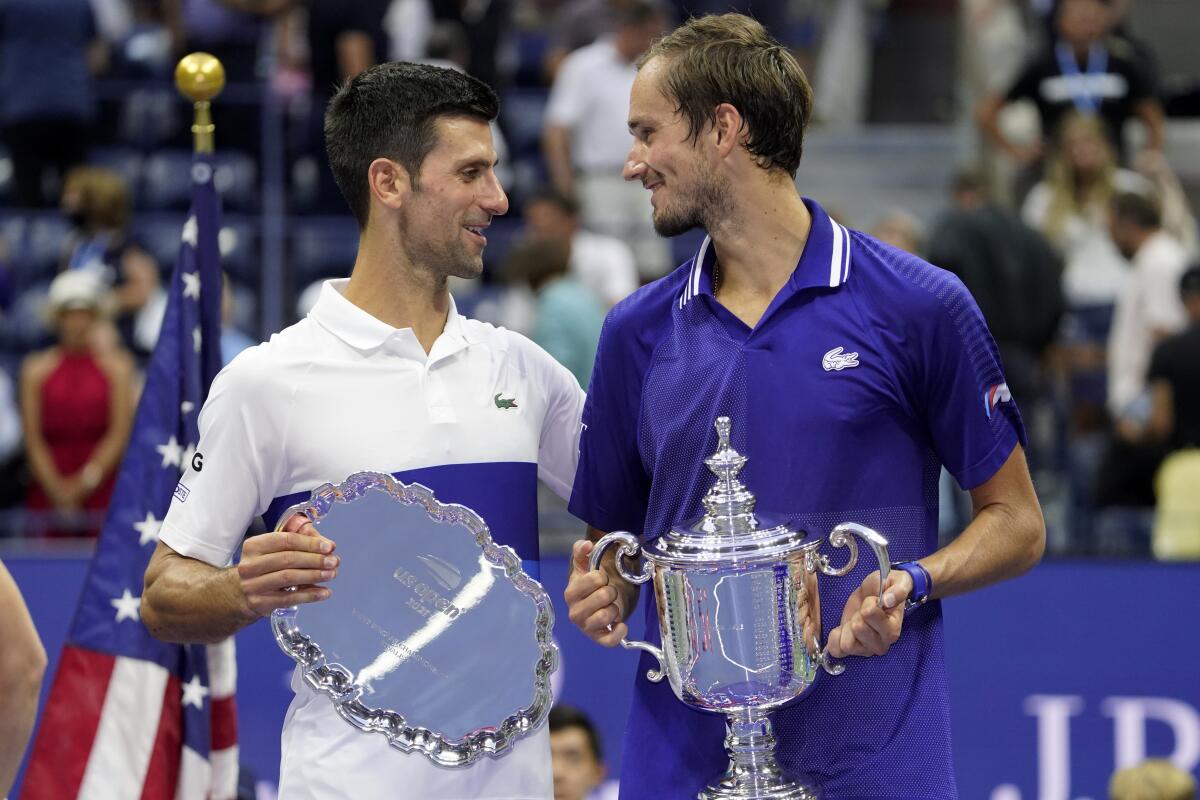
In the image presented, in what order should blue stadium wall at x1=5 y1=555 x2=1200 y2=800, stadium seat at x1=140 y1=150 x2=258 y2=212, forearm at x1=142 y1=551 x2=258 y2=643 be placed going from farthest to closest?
stadium seat at x1=140 y1=150 x2=258 y2=212
blue stadium wall at x1=5 y1=555 x2=1200 y2=800
forearm at x1=142 y1=551 x2=258 y2=643

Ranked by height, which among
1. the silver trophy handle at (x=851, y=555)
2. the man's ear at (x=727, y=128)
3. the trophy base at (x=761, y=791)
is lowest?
the trophy base at (x=761, y=791)

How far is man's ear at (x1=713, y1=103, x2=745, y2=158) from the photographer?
3324mm

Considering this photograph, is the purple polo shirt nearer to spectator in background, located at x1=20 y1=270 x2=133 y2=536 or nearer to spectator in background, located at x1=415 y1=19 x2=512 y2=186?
spectator in background, located at x1=20 y1=270 x2=133 y2=536

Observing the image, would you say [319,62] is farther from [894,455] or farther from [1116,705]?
[894,455]

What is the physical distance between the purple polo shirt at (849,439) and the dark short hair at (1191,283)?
15.3 ft

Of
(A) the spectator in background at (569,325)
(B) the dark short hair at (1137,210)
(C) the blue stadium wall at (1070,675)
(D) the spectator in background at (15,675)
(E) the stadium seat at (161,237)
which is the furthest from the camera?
(E) the stadium seat at (161,237)

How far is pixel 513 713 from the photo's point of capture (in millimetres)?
3465

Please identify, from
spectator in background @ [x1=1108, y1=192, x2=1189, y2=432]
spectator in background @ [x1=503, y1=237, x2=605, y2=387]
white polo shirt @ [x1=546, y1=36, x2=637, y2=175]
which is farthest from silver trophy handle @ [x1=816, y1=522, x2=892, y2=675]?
white polo shirt @ [x1=546, y1=36, x2=637, y2=175]

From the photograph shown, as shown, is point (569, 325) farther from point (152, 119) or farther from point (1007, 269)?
point (152, 119)

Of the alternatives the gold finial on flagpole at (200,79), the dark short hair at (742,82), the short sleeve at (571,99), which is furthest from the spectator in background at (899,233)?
the dark short hair at (742,82)

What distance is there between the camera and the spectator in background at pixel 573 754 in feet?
18.2

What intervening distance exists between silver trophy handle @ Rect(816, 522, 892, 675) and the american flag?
182 cm

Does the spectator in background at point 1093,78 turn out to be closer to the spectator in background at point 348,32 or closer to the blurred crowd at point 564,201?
the blurred crowd at point 564,201

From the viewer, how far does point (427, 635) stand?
3457 millimetres
